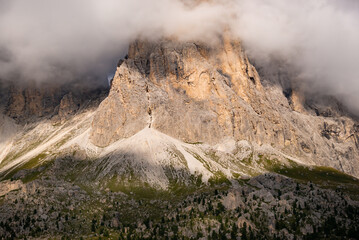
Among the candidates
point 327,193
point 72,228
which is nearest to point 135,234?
point 72,228

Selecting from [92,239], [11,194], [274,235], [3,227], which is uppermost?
[11,194]

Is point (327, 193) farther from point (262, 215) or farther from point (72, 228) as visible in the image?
point (72, 228)

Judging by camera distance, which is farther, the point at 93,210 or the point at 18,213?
the point at 93,210

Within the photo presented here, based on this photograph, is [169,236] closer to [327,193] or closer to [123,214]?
[123,214]

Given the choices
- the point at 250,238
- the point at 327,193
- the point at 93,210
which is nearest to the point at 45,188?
the point at 93,210

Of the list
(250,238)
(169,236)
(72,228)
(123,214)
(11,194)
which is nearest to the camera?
(250,238)

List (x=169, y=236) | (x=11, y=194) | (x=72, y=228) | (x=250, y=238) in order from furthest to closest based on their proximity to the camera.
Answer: (x=11, y=194) < (x=72, y=228) < (x=169, y=236) < (x=250, y=238)

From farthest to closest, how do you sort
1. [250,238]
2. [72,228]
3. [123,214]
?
1. [123,214]
2. [72,228]
3. [250,238]

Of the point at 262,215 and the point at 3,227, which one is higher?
the point at 3,227

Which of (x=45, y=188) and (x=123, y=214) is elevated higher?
(x=45, y=188)
